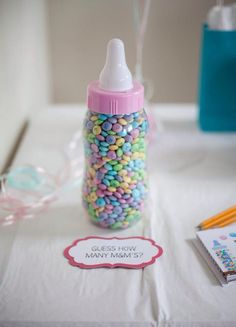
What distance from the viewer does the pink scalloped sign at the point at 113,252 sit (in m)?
0.58

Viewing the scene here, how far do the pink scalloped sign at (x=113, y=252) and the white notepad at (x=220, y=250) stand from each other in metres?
0.06

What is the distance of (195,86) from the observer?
4.56 ft

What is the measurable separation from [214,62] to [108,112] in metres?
0.41

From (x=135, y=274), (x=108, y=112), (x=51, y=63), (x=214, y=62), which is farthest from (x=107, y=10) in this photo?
(x=135, y=274)

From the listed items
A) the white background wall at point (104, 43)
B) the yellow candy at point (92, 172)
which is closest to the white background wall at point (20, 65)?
the white background wall at point (104, 43)

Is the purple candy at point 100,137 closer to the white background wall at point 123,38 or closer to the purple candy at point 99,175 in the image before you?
the purple candy at point 99,175

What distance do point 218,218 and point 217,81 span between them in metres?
0.37

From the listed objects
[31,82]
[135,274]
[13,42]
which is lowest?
[135,274]

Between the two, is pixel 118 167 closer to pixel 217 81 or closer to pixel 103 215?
pixel 103 215

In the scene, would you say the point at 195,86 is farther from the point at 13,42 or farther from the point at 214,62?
the point at 13,42

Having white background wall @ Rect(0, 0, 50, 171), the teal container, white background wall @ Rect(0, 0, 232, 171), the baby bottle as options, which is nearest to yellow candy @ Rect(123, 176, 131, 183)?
the baby bottle

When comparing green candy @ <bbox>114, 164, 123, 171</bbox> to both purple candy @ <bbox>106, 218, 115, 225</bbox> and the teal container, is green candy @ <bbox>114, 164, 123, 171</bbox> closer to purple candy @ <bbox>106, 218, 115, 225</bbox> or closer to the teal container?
purple candy @ <bbox>106, 218, 115, 225</bbox>

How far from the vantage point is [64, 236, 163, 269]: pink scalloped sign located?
584mm

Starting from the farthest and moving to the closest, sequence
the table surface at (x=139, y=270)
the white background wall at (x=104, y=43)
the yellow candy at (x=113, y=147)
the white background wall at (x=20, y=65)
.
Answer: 1. the white background wall at (x=104, y=43)
2. the white background wall at (x=20, y=65)
3. the yellow candy at (x=113, y=147)
4. the table surface at (x=139, y=270)
